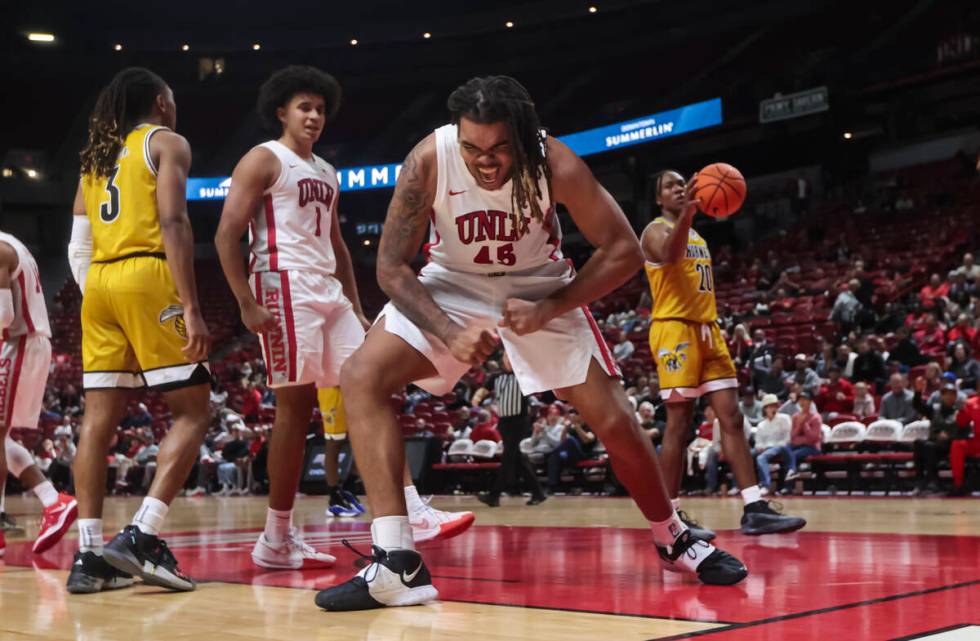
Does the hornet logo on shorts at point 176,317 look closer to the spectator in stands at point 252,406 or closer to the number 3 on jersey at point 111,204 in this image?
the number 3 on jersey at point 111,204

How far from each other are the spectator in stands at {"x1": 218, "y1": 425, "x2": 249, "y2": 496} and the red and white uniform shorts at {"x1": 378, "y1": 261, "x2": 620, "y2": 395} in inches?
499

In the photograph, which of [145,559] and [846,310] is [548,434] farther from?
[145,559]

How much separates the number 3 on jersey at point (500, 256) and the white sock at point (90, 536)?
1573 mm

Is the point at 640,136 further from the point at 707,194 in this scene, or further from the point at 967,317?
the point at 707,194

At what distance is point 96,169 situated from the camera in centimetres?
385

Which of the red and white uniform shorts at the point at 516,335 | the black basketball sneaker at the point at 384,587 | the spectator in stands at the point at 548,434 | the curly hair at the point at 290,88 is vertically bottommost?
the black basketball sneaker at the point at 384,587

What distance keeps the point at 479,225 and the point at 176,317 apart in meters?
1.19

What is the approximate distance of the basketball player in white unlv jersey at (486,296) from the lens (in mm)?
2920

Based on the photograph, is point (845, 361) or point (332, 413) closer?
point (332, 413)

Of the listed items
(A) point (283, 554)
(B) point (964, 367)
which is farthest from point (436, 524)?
(B) point (964, 367)

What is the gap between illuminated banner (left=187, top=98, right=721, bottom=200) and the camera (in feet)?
68.6

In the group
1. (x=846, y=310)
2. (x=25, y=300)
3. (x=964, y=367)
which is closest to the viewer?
(x=25, y=300)

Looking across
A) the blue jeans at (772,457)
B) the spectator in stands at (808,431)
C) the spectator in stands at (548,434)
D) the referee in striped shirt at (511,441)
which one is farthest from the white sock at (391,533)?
the spectator in stands at (548,434)

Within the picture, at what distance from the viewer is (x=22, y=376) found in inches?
211
